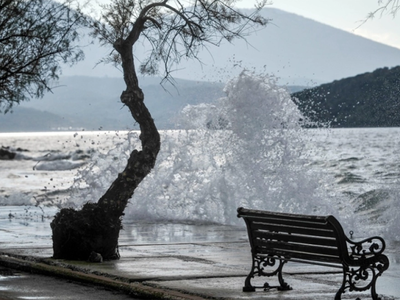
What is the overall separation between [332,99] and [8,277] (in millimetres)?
98044

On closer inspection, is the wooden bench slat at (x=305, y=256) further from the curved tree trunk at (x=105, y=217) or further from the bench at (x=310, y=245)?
the curved tree trunk at (x=105, y=217)

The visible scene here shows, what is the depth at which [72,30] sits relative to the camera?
13.0 metres

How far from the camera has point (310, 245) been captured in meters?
7.51

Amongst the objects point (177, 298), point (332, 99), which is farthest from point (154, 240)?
point (332, 99)

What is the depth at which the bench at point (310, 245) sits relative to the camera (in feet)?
23.4

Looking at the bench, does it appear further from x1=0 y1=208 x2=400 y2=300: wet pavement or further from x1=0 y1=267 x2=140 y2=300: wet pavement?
x1=0 y1=267 x2=140 y2=300: wet pavement

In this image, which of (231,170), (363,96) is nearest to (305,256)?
(231,170)

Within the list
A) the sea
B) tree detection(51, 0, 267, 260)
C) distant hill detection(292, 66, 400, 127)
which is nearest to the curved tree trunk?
tree detection(51, 0, 267, 260)

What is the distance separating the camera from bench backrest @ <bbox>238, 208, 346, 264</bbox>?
23.5 ft

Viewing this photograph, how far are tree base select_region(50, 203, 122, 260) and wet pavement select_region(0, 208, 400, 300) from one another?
0.72 feet

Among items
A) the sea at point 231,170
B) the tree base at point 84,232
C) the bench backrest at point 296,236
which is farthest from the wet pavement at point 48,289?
the sea at point 231,170

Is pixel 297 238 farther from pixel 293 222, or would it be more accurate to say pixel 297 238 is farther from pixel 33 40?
pixel 33 40

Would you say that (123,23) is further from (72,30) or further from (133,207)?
(133,207)

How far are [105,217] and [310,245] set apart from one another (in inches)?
122
